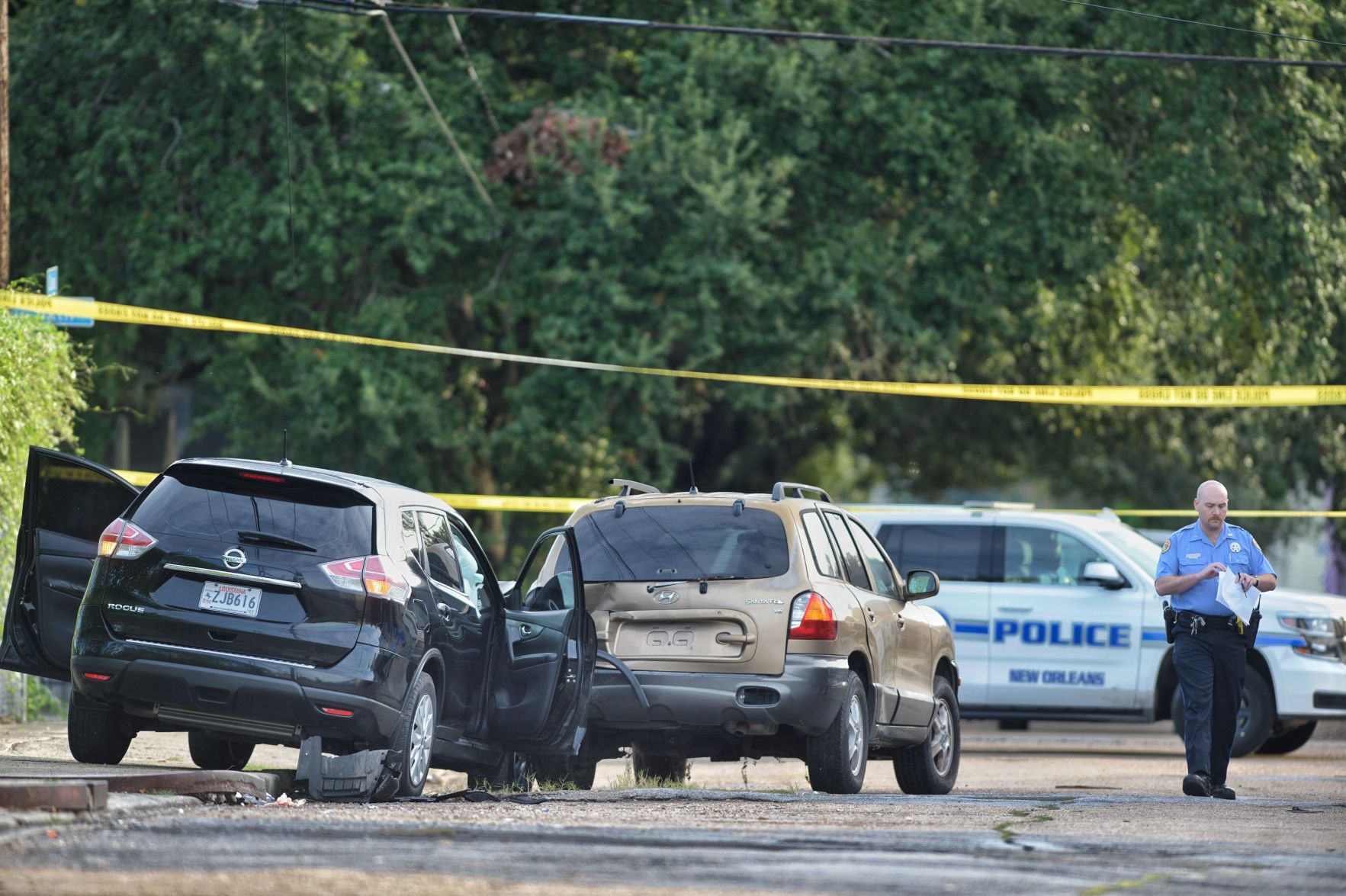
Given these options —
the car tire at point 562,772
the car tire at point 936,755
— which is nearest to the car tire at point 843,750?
the car tire at point 936,755

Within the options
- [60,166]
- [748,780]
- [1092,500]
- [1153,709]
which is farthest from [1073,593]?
[1092,500]

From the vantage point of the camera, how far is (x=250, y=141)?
22.3 metres

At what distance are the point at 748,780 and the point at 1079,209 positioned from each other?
33.3ft

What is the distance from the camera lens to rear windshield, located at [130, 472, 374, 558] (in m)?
9.62

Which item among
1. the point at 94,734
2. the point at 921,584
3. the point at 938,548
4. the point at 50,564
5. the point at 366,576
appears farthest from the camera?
the point at 938,548

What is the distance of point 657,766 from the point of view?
12672 mm

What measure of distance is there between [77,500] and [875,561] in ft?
15.1

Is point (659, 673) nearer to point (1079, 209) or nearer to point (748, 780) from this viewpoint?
point (748, 780)

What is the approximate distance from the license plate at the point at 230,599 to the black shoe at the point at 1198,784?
5154 mm

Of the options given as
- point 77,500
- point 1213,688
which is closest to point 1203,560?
point 1213,688

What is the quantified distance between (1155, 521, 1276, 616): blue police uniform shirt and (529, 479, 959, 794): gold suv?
65.3 inches

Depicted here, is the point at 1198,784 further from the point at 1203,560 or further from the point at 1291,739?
the point at 1291,739

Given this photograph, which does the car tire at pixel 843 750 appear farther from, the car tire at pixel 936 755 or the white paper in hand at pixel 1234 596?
the white paper in hand at pixel 1234 596

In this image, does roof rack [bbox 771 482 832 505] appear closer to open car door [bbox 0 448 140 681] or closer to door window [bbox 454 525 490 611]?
door window [bbox 454 525 490 611]
